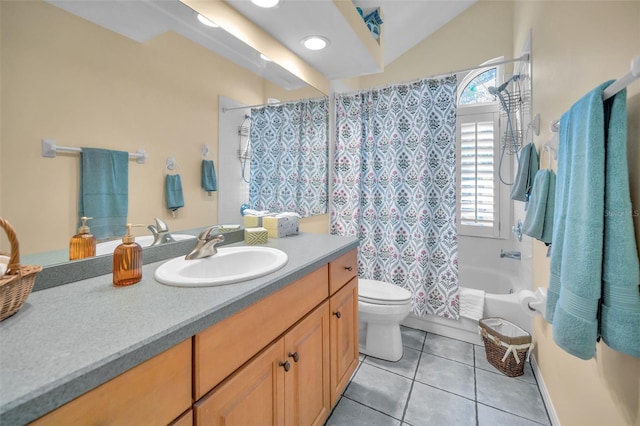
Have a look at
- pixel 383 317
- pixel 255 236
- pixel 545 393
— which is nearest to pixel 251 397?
pixel 255 236

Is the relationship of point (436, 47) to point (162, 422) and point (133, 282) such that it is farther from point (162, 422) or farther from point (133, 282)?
Result: point (162, 422)

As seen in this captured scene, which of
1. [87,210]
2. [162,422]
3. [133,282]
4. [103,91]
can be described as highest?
[103,91]

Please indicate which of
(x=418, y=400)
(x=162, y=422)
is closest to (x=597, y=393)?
(x=418, y=400)

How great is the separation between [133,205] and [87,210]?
142 mm

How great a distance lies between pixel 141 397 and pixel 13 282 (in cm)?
39

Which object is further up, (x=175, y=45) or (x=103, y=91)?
(x=175, y=45)

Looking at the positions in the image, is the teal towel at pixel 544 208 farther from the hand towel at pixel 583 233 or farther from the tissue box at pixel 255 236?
the tissue box at pixel 255 236

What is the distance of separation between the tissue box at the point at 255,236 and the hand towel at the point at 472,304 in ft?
5.27

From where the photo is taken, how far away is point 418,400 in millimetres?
1577

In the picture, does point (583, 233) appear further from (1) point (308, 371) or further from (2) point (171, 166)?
(2) point (171, 166)

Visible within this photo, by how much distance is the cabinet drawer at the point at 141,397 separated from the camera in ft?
1.58

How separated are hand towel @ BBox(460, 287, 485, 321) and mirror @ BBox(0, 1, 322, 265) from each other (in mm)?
1986

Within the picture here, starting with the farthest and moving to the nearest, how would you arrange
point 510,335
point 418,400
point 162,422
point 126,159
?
point 510,335 → point 418,400 → point 126,159 → point 162,422

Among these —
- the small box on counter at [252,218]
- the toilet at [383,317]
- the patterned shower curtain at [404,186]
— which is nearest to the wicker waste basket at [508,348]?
the patterned shower curtain at [404,186]
